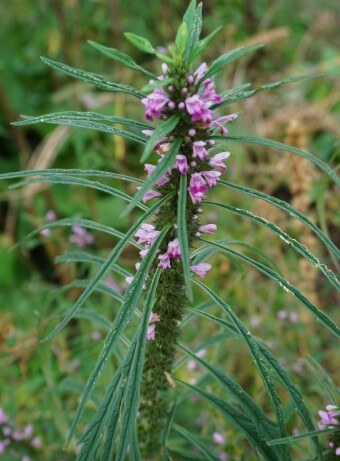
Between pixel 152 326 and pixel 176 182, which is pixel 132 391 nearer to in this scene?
pixel 152 326

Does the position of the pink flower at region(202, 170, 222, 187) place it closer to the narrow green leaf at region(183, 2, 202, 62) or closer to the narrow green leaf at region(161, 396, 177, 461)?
the narrow green leaf at region(183, 2, 202, 62)

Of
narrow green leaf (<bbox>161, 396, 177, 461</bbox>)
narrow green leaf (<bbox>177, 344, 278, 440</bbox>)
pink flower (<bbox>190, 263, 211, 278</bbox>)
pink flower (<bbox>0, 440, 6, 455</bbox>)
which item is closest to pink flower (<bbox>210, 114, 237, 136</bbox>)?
pink flower (<bbox>190, 263, 211, 278</bbox>)

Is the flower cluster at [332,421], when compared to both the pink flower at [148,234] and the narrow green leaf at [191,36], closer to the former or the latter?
the pink flower at [148,234]

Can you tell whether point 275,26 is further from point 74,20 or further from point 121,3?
point 74,20

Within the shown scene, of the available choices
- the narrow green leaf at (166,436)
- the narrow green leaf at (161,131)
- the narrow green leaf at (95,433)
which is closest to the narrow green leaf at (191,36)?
the narrow green leaf at (161,131)

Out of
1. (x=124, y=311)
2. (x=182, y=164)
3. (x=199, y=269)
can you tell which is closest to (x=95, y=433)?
(x=124, y=311)

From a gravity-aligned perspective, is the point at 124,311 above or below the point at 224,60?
below

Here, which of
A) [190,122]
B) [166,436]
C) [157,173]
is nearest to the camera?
[157,173]
